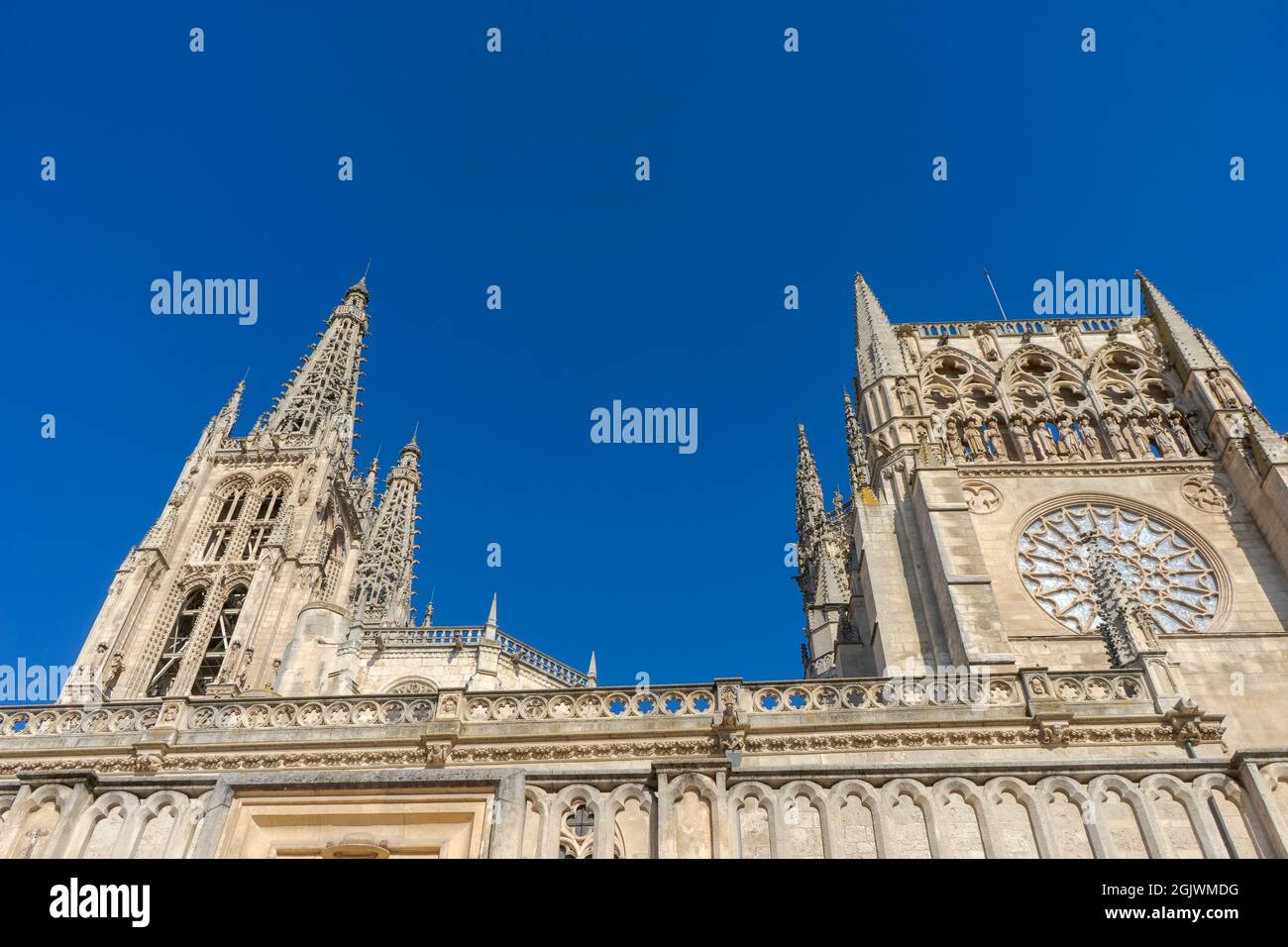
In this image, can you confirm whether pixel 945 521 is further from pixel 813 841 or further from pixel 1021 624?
pixel 813 841

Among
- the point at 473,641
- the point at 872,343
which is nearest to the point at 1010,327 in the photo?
the point at 872,343

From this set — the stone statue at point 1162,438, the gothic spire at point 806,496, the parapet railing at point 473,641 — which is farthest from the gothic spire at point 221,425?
the stone statue at point 1162,438

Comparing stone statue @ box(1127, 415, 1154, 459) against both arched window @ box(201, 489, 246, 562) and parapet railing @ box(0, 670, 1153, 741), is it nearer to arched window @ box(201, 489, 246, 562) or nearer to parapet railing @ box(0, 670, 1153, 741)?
parapet railing @ box(0, 670, 1153, 741)

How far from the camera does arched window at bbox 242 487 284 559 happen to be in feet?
136

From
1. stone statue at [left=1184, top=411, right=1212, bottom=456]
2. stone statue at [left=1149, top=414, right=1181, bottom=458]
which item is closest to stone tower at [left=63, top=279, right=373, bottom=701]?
stone statue at [left=1149, top=414, right=1181, bottom=458]

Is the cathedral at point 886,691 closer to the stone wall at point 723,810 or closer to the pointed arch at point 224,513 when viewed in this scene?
the stone wall at point 723,810

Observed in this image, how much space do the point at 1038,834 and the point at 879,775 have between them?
126 centimetres

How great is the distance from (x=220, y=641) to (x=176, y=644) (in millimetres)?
1894

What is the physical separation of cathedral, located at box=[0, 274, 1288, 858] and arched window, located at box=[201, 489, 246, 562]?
1.68 metres

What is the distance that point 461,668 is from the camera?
34.6 m

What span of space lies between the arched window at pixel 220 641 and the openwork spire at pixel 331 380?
35.1 ft
